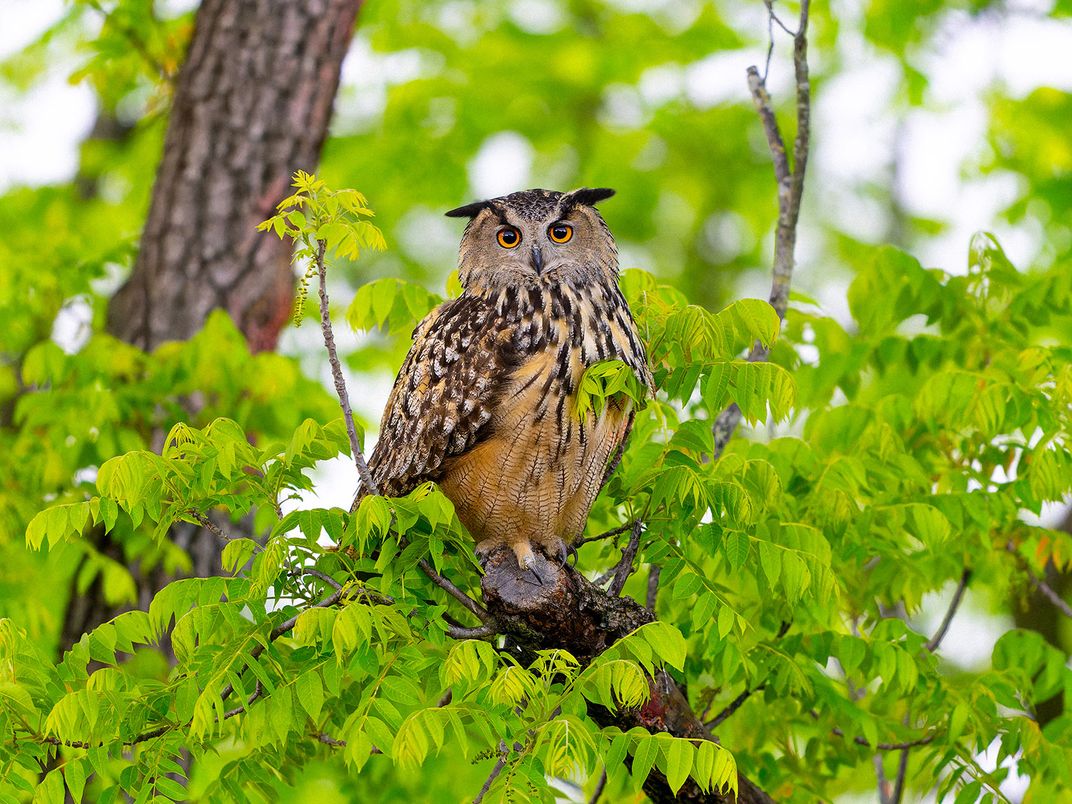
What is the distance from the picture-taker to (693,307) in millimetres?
2900

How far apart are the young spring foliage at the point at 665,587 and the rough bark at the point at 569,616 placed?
0.09 meters

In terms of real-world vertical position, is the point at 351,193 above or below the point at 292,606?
above

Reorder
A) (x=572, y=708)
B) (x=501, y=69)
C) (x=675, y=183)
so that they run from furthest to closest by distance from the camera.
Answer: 1. (x=675, y=183)
2. (x=501, y=69)
3. (x=572, y=708)

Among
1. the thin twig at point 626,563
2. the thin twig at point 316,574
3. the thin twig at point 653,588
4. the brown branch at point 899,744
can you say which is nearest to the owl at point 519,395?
the thin twig at point 626,563

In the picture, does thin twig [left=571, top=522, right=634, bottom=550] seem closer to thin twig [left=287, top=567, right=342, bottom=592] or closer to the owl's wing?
the owl's wing

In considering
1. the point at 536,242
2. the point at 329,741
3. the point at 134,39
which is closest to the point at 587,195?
the point at 536,242

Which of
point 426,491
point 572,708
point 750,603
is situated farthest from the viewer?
point 750,603

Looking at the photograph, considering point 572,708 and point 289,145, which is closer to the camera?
point 572,708

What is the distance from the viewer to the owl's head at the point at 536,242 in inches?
132

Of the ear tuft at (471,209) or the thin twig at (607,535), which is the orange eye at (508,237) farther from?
the thin twig at (607,535)

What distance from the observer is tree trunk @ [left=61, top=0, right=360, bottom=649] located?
5.12 metres

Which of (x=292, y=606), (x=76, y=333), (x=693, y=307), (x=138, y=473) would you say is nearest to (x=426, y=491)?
(x=292, y=606)

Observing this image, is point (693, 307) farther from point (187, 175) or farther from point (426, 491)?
point (187, 175)

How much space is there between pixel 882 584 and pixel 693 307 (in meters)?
1.36
